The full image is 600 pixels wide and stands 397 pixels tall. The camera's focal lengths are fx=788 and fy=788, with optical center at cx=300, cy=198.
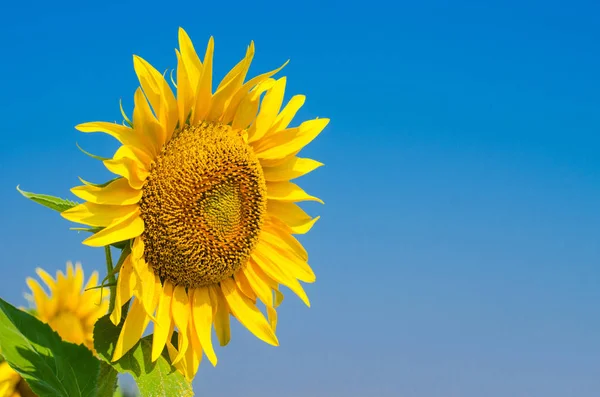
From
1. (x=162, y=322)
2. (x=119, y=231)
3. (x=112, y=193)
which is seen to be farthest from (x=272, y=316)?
(x=112, y=193)

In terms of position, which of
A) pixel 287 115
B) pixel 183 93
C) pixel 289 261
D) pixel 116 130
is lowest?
pixel 116 130

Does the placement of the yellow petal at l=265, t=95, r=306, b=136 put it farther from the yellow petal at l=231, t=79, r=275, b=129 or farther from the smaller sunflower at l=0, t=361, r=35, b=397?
the smaller sunflower at l=0, t=361, r=35, b=397

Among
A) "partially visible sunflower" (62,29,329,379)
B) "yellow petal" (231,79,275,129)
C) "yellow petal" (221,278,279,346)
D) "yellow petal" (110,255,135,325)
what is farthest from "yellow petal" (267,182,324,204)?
"yellow petal" (110,255,135,325)

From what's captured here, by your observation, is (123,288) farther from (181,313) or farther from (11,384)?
(11,384)

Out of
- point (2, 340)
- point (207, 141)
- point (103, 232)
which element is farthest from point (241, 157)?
point (2, 340)

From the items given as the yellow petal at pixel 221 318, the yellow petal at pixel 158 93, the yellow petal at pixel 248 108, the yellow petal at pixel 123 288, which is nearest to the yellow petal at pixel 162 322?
the yellow petal at pixel 123 288

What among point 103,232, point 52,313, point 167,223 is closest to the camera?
point 103,232

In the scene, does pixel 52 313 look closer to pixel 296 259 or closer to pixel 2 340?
pixel 2 340
